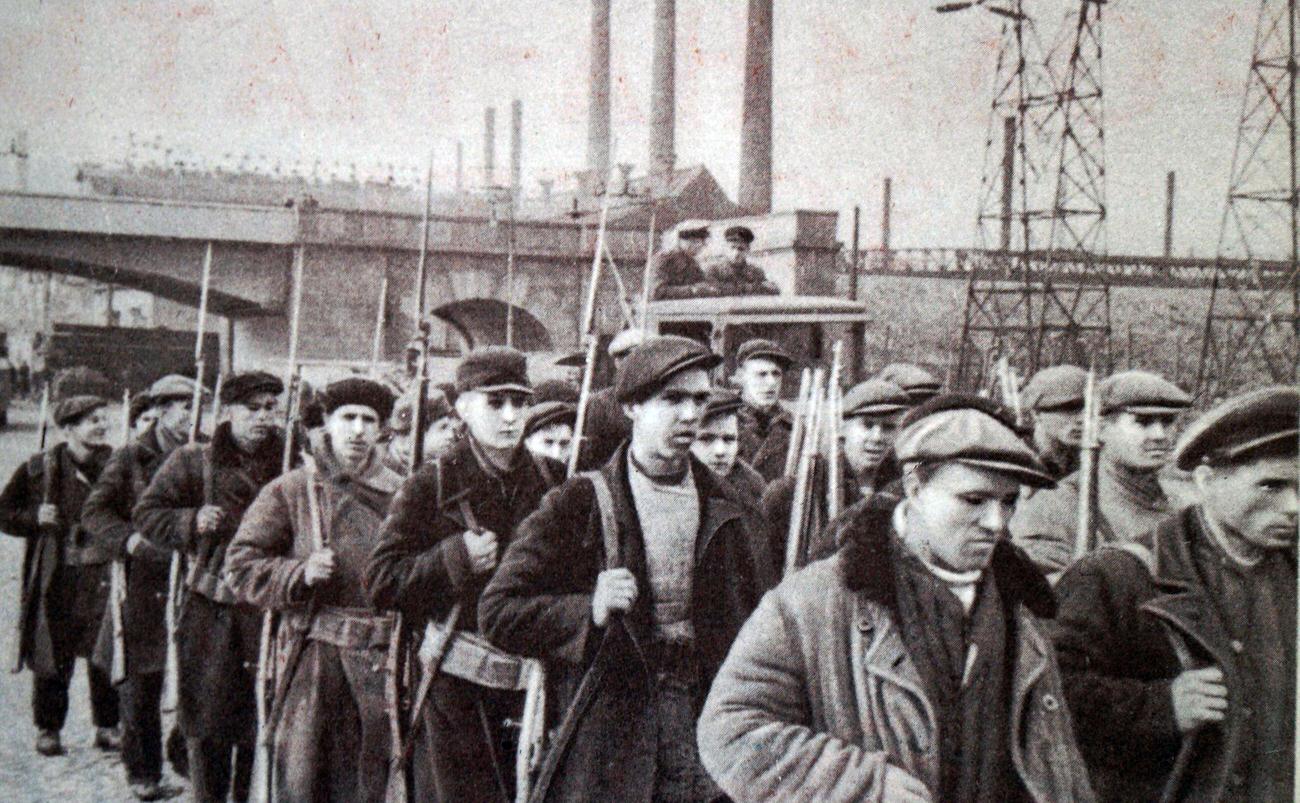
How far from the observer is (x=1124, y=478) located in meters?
2.92

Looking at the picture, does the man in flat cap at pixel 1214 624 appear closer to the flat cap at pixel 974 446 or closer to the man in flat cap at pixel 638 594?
the flat cap at pixel 974 446

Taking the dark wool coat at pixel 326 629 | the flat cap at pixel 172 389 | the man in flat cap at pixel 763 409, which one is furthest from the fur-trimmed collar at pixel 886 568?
the flat cap at pixel 172 389

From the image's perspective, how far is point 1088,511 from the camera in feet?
8.27

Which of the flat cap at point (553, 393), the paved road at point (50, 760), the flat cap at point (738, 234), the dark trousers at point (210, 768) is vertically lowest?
the paved road at point (50, 760)

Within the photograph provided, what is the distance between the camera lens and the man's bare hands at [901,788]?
1.86m

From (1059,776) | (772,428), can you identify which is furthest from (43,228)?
(1059,776)

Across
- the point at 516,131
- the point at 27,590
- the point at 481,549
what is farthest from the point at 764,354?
the point at 27,590

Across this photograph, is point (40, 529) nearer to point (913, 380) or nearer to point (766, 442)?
point (766, 442)

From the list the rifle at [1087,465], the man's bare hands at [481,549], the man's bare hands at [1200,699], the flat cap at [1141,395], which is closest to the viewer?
the man's bare hands at [1200,699]

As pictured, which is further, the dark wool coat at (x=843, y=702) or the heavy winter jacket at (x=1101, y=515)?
the heavy winter jacket at (x=1101, y=515)

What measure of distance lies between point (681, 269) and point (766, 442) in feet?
9.17

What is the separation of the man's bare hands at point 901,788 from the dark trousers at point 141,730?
12.6 ft

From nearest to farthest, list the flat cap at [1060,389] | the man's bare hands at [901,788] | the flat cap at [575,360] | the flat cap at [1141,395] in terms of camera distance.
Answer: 1. the man's bare hands at [901,788]
2. the flat cap at [1141,395]
3. the flat cap at [1060,389]
4. the flat cap at [575,360]

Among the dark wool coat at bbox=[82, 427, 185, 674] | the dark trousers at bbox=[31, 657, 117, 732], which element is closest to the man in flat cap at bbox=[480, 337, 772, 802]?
the dark wool coat at bbox=[82, 427, 185, 674]
